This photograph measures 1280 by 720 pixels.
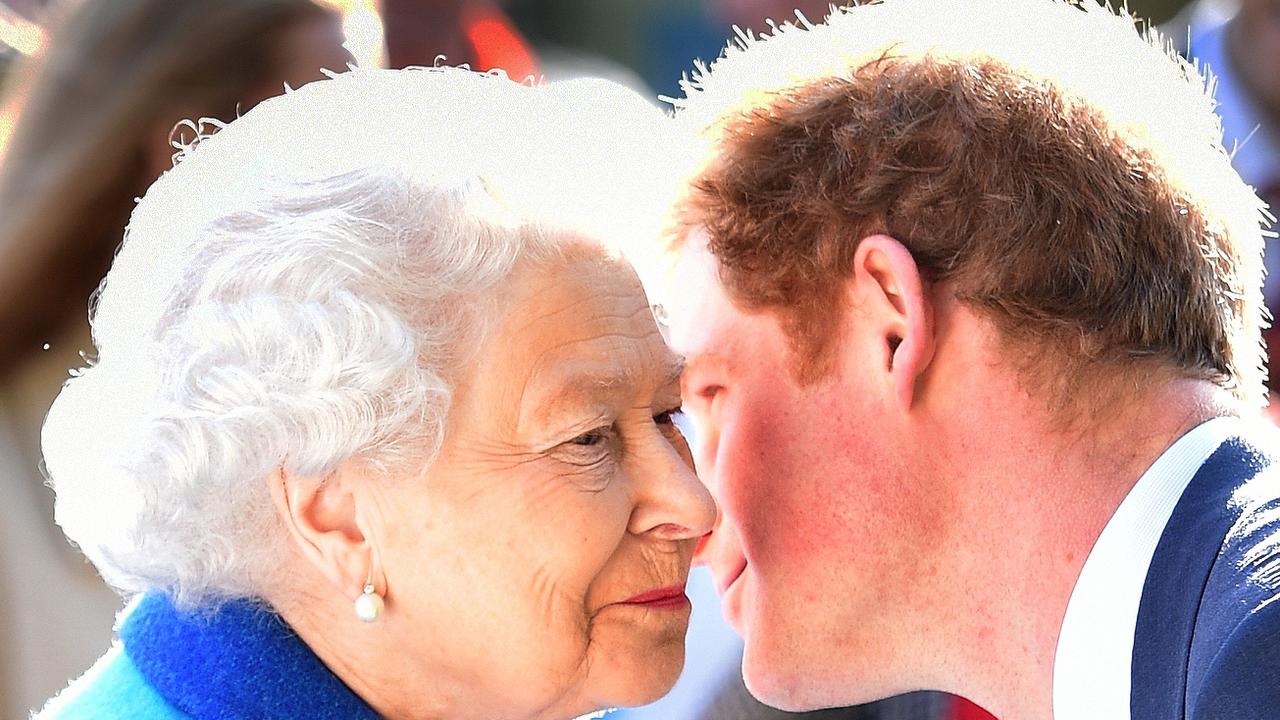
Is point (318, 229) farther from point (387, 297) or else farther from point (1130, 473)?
point (1130, 473)

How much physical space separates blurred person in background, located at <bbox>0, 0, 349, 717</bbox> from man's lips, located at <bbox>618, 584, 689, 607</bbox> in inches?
55.5

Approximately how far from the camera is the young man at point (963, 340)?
85.4 inches

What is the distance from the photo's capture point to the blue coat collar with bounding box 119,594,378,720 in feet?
6.16

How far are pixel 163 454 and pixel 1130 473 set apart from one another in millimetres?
1282

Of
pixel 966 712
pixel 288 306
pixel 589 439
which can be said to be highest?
pixel 288 306

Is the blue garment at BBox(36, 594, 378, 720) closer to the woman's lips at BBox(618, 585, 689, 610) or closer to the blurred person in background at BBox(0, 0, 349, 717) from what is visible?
→ the woman's lips at BBox(618, 585, 689, 610)

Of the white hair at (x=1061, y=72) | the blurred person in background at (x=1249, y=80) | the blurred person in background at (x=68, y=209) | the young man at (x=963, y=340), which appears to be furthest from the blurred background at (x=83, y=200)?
the blurred person in background at (x=1249, y=80)

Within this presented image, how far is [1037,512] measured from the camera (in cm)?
217

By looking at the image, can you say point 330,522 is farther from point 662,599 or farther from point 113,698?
point 662,599

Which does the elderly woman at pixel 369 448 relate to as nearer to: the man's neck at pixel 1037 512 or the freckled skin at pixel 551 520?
the freckled skin at pixel 551 520

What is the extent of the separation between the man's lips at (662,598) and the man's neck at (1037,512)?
45 cm

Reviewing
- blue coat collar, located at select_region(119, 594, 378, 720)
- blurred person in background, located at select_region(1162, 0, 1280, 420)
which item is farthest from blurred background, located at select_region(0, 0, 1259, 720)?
blurred person in background, located at select_region(1162, 0, 1280, 420)

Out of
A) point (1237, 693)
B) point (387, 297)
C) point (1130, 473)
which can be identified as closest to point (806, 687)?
point (1130, 473)

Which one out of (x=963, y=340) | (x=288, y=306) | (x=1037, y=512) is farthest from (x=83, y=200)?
(x=1037, y=512)
